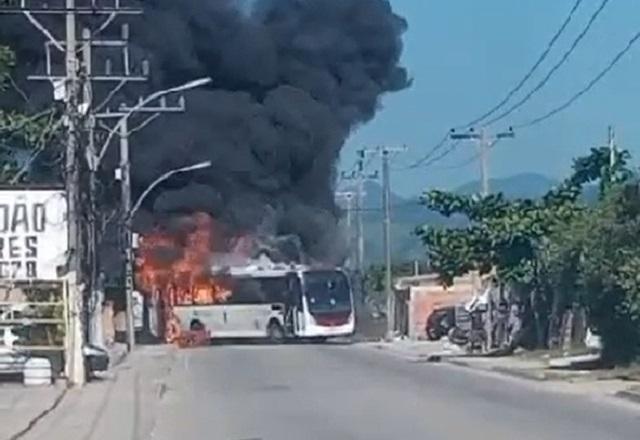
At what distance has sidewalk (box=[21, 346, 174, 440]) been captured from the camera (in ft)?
92.9

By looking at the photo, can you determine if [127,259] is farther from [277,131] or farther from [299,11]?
[299,11]

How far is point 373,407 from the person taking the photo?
31.9 metres

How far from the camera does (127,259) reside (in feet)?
222

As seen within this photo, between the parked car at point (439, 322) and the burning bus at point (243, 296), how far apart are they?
363cm

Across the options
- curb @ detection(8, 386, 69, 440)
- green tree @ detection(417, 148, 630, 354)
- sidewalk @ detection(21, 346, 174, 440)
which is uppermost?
green tree @ detection(417, 148, 630, 354)

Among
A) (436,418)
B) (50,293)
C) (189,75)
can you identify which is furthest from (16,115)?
(436,418)

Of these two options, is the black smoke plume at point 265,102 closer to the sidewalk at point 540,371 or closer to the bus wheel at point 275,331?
the bus wheel at point 275,331

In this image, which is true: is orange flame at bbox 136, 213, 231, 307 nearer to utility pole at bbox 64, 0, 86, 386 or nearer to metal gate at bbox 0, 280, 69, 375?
metal gate at bbox 0, 280, 69, 375

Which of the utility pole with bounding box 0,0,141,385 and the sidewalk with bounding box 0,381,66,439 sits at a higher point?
the utility pole with bounding box 0,0,141,385

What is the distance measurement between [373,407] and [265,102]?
59.0 m

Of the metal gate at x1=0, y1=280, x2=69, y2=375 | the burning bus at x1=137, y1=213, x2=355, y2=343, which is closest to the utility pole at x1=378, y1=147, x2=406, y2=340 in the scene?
the burning bus at x1=137, y1=213, x2=355, y2=343

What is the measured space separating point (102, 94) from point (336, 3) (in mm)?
23757

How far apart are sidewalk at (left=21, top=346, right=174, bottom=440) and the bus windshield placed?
32.4 metres

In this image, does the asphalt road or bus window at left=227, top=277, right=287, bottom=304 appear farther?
bus window at left=227, top=277, right=287, bottom=304
